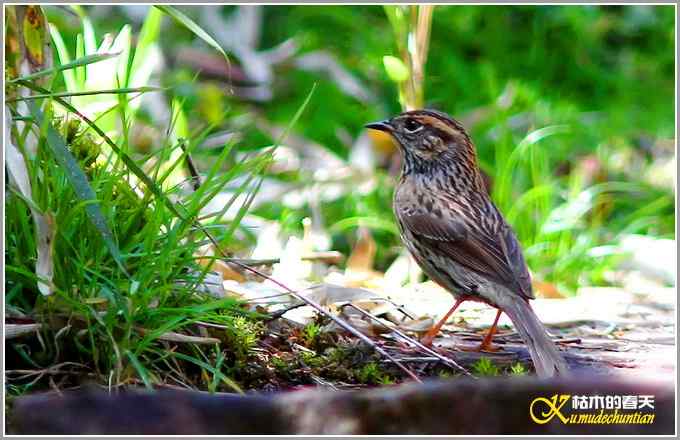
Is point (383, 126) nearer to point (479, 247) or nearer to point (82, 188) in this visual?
point (479, 247)

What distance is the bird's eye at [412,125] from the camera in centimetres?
645

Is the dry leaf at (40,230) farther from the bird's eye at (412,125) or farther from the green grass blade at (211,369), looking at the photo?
the bird's eye at (412,125)

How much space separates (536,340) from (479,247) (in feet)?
3.37

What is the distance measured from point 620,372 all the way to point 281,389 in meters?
1.46

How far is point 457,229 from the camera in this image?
5914mm

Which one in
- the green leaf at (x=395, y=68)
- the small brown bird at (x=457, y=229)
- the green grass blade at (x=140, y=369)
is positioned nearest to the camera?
the green grass blade at (x=140, y=369)

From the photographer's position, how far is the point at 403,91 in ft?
22.7

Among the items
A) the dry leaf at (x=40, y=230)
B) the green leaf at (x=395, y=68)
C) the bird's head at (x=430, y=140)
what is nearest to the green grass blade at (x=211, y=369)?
the dry leaf at (x=40, y=230)

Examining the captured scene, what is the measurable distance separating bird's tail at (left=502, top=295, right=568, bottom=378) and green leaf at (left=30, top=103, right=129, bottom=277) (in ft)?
5.89

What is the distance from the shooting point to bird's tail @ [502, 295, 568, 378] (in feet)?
15.1

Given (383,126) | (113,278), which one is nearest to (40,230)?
(113,278)

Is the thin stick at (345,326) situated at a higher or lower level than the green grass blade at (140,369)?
higher

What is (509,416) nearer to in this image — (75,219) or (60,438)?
(60,438)

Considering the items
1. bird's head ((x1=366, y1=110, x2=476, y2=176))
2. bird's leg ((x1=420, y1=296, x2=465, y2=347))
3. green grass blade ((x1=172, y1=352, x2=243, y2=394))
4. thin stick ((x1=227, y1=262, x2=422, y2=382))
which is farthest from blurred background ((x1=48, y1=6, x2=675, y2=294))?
green grass blade ((x1=172, y1=352, x2=243, y2=394))
